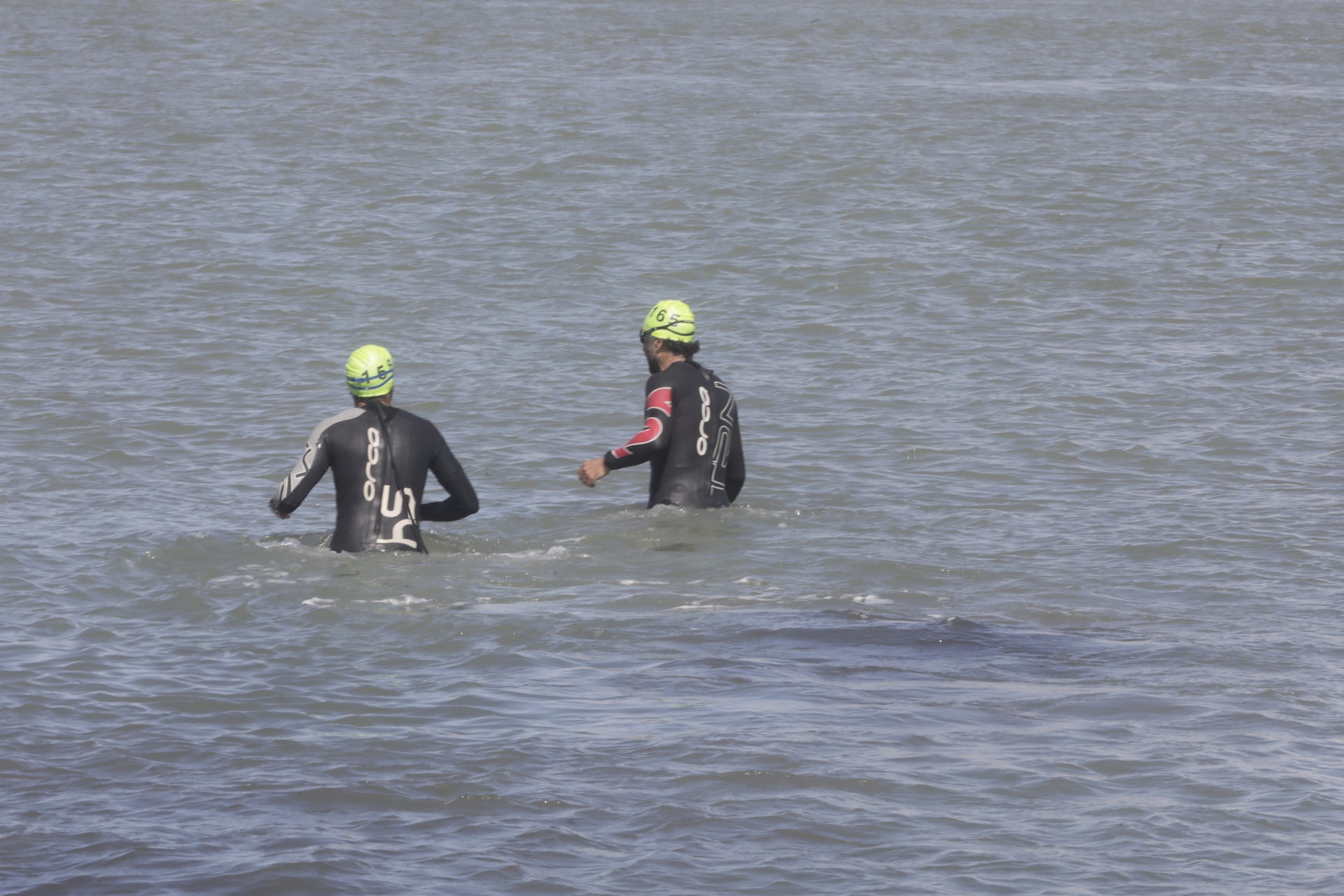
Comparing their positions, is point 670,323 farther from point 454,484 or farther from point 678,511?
point 454,484

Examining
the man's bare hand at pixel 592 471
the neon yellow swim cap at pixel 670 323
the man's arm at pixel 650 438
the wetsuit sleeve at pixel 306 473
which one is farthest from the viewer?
the neon yellow swim cap at pixel 670 323

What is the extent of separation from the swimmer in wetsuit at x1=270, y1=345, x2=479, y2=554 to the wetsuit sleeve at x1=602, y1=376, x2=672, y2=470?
1.41 m

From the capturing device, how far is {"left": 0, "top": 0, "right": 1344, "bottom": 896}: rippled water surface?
7180 millimetres

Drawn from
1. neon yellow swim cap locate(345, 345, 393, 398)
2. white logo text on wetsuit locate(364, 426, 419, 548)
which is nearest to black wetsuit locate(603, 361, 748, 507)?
white logo text on wetsuit locate(364, 426, 419, 548)

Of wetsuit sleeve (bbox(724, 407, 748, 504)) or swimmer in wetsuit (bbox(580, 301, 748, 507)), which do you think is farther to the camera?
wetsuit sleeve (bbox(724, 407, 748, 504))

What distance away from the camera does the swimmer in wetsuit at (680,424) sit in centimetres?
1173

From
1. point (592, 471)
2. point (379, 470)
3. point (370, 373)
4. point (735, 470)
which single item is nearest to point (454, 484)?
point (379, 470)

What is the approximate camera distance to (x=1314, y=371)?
17.9 metres

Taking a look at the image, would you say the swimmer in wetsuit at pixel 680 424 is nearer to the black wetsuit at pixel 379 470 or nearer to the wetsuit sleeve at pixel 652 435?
the wetsuit sleeve at pixel 652 435

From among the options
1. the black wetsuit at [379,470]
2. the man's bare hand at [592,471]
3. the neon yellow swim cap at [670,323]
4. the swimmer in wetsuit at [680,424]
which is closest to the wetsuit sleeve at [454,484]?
the black wetsuit at [379,470]

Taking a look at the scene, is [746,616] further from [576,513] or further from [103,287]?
[103,287]

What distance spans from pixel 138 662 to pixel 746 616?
3370 millimetres

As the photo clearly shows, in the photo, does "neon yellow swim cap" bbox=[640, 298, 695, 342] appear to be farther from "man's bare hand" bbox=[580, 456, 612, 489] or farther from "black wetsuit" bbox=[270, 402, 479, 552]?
"black wetsuit" bbox=[270, 402, 479, 552]

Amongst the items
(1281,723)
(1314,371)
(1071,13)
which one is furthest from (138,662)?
(1071,13)
